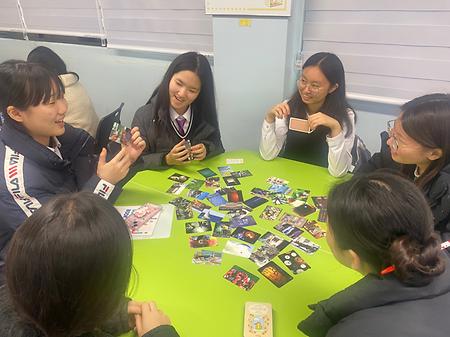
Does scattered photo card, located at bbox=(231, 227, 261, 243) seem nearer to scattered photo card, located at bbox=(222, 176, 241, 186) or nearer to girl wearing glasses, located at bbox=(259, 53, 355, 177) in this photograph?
scattered photo card, located at bbox=(222, 176, 241, 186)

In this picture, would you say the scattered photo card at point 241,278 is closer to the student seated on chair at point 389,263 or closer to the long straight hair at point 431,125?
the student seated on chair at point 389,263

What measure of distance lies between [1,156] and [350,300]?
1.43m

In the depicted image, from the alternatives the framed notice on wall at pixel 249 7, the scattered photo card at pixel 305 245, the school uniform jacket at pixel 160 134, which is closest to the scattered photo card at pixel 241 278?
the scattered photo card at pixel 305 245

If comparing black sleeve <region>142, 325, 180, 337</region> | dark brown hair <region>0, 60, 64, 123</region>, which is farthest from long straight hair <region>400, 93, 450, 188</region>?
dark brown hair <region>0, 60, 64, 123</region>

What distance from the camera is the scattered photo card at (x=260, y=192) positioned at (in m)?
1.76

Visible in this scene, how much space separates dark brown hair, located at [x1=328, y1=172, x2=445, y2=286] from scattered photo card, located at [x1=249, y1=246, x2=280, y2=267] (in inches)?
17.3

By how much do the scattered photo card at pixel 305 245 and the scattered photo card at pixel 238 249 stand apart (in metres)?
0.20

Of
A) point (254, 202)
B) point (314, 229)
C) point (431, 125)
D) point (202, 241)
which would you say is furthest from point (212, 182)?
point (431, 125)

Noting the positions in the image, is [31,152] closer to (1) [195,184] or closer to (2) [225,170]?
(1) [195,184]

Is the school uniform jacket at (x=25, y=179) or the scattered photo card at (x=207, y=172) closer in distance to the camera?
the school uniform jacket at (x=25, y=179)

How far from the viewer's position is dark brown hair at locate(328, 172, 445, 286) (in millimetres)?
850

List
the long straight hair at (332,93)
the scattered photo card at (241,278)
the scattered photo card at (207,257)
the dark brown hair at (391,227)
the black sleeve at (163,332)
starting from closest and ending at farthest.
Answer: the dark brown hair at (391,227) < the black sleeve at (163,332) < the scattered photo card at (241,278) < the scattered photo card at (207,257) < the long straight hair at (332,93)

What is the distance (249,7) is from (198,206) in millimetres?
1679

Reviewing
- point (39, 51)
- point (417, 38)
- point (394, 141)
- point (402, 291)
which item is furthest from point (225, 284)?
point (39, 51)
